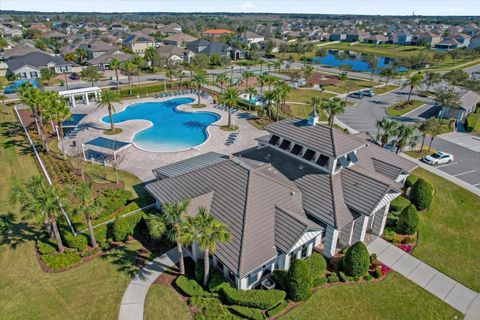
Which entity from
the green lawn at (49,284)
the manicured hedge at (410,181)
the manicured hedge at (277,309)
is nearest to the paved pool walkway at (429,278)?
the manicured hedge at (277,309)

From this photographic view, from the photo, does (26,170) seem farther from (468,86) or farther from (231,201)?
(468,86)

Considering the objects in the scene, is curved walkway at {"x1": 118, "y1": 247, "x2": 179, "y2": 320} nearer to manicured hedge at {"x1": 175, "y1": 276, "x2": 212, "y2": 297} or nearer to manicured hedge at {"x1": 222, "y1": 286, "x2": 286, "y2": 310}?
manicured hedge at {"x1": 175, "y1": 276, "x2": 212, "y2": 297}

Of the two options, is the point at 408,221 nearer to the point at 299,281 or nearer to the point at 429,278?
the point at 429,278

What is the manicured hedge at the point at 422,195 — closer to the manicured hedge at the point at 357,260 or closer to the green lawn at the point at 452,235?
the green lawn at the point at 452,235

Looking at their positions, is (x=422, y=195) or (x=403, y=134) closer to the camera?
(x=422, y=195)

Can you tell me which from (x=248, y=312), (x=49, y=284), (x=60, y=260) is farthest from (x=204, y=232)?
(x=60, y=260)

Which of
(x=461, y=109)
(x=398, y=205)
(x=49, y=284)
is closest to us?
(x=49, y=284)

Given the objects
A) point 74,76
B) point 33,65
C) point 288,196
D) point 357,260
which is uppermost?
point 33,65
